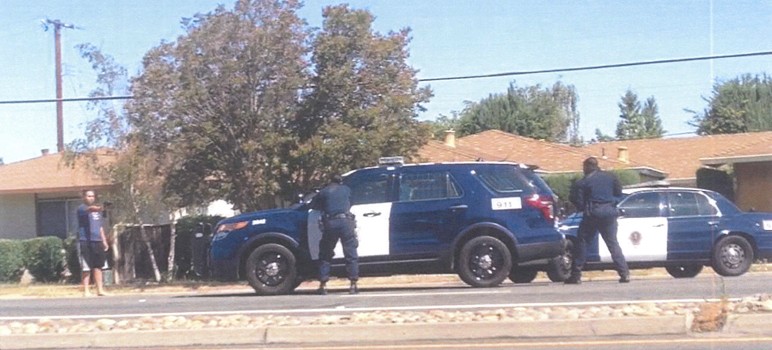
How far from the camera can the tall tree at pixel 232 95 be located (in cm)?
2383

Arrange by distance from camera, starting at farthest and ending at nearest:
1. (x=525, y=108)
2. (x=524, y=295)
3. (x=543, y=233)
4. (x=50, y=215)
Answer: (x=525, y=108), (x=50, y=215), (x=543, y=233), (x=524, y=295)

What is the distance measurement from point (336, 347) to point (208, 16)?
14.8 meters

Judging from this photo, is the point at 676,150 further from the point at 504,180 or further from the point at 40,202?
the point at 504,180

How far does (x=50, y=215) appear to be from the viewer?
3353 cm

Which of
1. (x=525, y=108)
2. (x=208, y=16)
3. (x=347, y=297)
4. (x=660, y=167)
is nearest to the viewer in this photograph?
(x=347, y=297)

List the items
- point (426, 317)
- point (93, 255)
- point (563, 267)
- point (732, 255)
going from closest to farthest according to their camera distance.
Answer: point (426, 317) → point (563, 267) → point (732, 255) → point (93, 255)

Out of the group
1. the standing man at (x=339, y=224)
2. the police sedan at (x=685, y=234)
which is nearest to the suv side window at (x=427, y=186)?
the standing man at (x=339, y=224)

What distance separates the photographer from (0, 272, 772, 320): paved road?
12719 millimetres

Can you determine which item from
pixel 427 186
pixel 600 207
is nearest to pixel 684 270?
pixel 600 207

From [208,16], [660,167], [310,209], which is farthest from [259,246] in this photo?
[660,167]

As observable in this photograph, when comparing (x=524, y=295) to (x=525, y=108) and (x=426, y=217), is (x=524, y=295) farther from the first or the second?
(x=525, y=108)

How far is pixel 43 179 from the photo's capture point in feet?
109

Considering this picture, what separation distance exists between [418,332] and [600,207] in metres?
5.55

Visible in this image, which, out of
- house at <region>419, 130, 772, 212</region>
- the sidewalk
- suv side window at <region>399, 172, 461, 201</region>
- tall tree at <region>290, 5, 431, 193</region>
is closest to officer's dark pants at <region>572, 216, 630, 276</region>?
suv side window at <region>399, 172, 461, 201</region>
